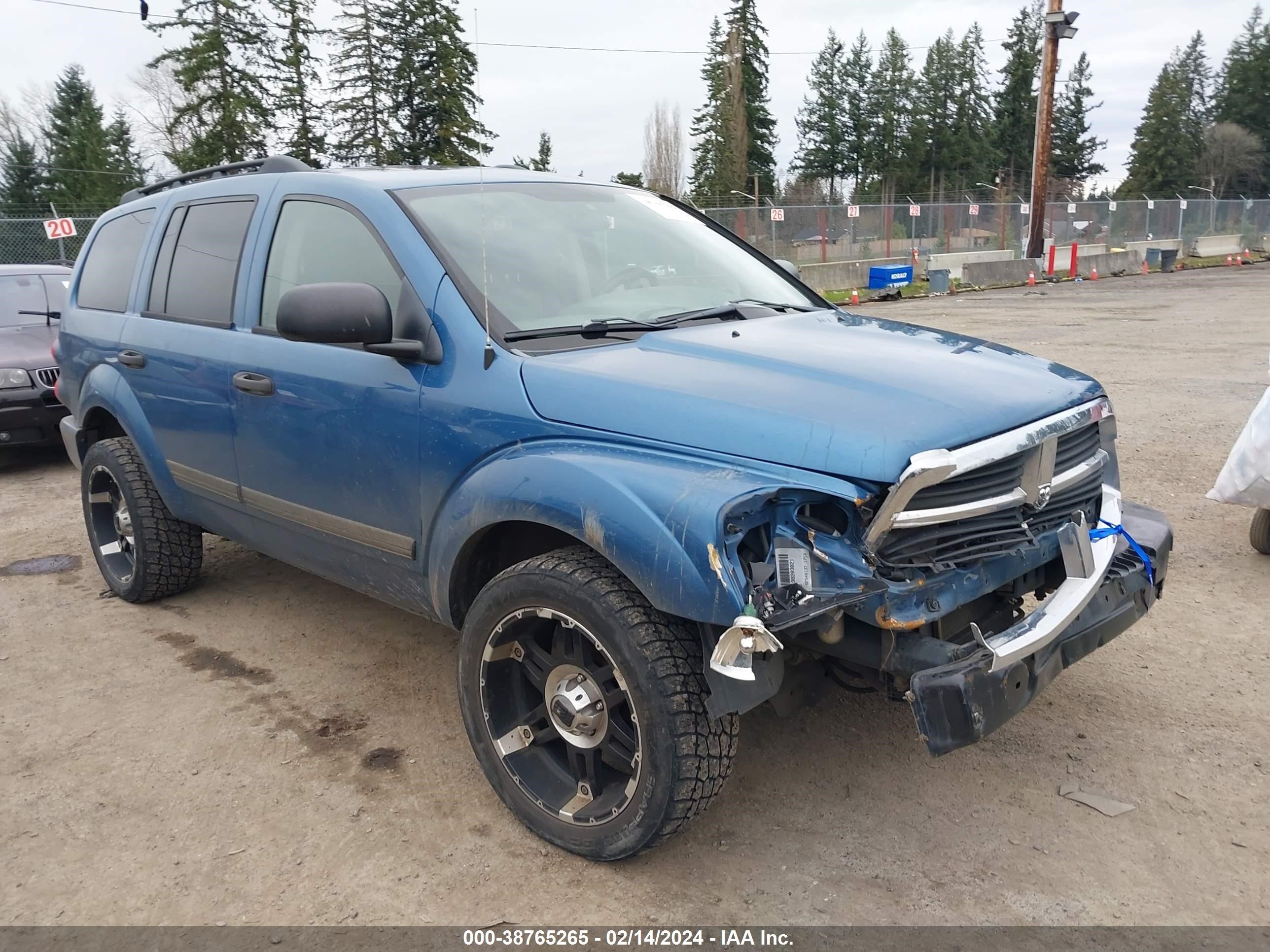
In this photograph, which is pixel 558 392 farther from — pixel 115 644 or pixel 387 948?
pixel 115 644

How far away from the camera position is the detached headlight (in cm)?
789

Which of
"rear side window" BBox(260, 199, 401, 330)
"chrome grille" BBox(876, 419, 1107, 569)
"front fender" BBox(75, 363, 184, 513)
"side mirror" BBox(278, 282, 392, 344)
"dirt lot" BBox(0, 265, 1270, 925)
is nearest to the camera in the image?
"chrome grille" BBox(876, 419, 1107, 569)

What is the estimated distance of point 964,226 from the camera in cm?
3234

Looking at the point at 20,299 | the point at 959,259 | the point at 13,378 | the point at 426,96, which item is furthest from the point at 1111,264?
the point at 13,378

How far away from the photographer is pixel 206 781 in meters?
3.35

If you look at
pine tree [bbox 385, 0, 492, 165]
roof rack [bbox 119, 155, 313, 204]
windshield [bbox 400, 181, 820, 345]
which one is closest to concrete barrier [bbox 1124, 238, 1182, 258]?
pine tree [bbox 385, 0, 492, 165]

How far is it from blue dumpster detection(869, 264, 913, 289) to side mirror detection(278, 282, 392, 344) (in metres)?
21.5

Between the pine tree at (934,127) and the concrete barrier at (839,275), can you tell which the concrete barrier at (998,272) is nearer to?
the concrete barrier at (839,275)

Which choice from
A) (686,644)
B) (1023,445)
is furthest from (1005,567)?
(686,644)

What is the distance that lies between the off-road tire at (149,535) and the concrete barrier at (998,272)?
23600 millimetres

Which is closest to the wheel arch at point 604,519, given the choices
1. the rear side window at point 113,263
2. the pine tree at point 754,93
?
the rear side window at point 113,263

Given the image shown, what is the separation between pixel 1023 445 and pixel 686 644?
1.03 metres

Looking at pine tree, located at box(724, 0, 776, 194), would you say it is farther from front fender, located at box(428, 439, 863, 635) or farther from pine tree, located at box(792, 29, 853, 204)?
front fender, located at box(428, 439, 863, 635)

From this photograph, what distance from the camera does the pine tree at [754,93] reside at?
62.2m
